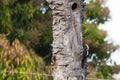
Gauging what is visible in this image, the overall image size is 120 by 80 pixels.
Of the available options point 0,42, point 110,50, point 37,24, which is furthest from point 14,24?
point 110,50

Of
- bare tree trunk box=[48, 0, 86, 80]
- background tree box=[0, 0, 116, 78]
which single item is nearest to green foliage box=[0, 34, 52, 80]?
background tree box=[0, 0, 116, 78]

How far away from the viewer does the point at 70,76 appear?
2.47 metres

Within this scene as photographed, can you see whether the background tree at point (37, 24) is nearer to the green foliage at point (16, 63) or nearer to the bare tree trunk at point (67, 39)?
the green foliage at point (16, 63)

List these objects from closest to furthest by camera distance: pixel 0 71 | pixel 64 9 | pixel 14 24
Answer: pixel 64 9 < pixel 0 71 < pixel 14 24

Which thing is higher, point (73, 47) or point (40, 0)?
point (40, 0)

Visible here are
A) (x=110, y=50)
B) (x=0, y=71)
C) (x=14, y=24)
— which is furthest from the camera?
(x=110, y=50)

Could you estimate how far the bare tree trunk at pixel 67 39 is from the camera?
2.46m

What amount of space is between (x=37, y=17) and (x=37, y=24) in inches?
6.1

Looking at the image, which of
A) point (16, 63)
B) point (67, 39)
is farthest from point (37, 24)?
point (67, 39)

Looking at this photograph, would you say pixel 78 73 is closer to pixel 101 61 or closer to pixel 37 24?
pixel 37 24

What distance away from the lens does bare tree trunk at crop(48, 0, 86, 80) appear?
2461 millimetres

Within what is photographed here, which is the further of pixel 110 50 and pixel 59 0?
pixel 110 50

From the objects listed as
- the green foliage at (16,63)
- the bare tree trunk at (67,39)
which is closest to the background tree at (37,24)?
the green foliage at (16,63)

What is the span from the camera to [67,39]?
2463 millimetres
